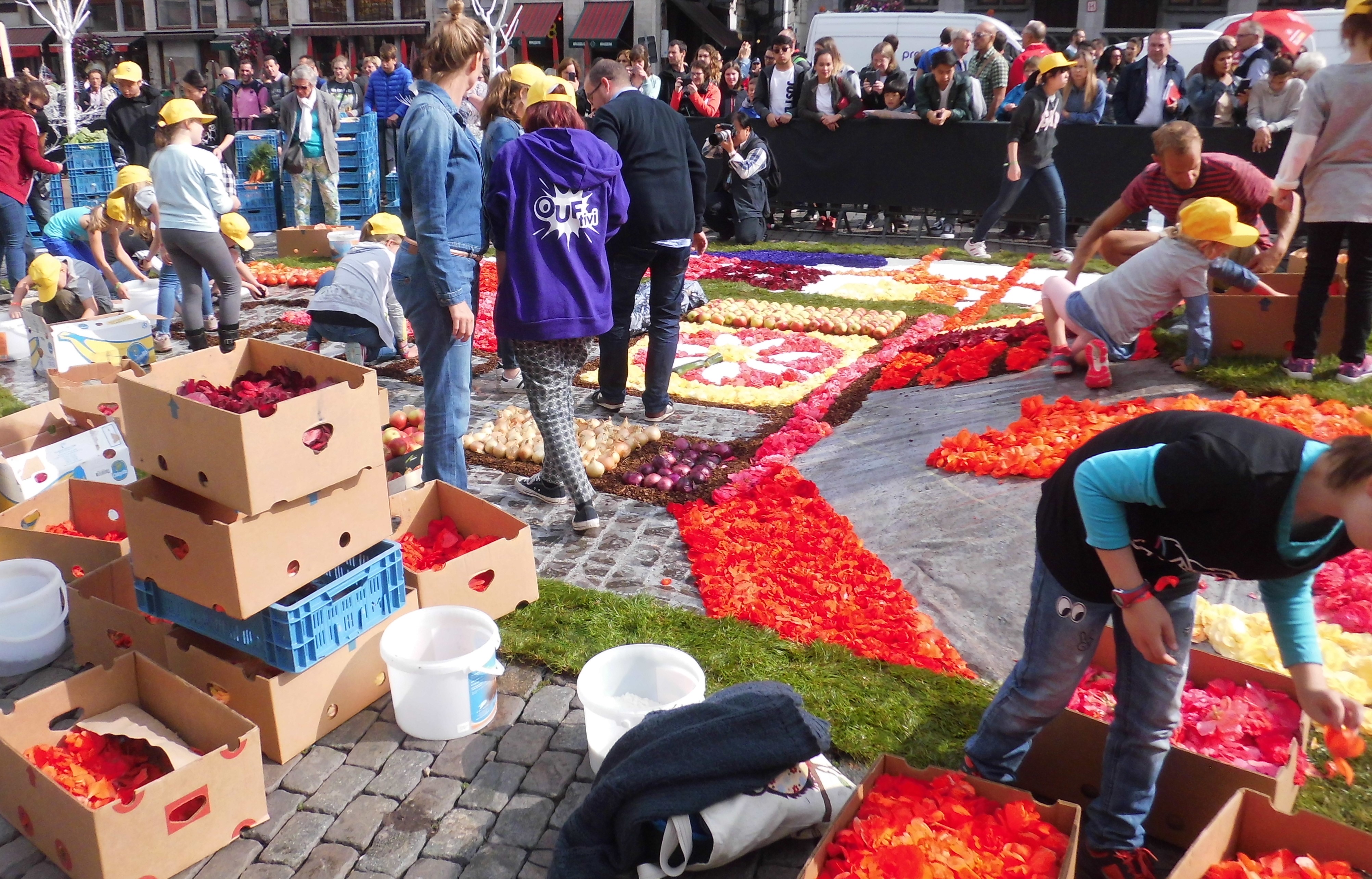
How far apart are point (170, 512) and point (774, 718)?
2.12m

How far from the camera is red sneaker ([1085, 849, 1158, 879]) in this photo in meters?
2.85

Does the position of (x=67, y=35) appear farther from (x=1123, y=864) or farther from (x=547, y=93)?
(x=1123, y=864)

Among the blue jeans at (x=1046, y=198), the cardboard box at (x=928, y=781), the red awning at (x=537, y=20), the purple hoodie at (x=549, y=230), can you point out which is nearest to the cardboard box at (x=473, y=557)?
the purple hoodie at (x=549, y=230)

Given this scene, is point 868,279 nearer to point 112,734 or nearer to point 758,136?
point 758,136

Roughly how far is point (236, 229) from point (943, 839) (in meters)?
7.99

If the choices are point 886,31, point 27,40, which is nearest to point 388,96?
point 886,31

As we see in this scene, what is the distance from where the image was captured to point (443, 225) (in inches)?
175

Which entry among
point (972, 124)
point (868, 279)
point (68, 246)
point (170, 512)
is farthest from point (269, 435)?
point (972, 124)

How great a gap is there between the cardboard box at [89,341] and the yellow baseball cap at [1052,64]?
918 centimetres

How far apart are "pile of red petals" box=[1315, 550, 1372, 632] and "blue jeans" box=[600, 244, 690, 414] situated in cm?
373

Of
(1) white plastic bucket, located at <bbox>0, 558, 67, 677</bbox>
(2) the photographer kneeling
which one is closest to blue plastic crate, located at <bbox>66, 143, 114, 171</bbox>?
(2) the photographer kneeling

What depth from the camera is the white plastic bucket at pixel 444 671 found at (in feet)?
11.6

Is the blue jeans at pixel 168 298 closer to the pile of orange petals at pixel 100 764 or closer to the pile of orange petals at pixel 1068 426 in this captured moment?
the pile of orange petals at pixel 100 764

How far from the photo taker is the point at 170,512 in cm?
340
